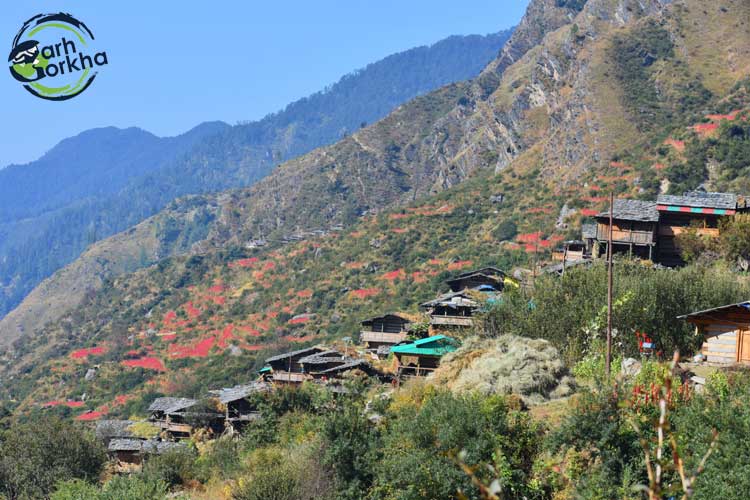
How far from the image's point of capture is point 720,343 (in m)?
30.5

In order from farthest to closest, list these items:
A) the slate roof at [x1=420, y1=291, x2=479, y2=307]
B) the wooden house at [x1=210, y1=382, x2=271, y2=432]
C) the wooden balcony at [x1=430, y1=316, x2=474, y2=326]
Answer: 1. the wooden house at [x1=210, y1=382, x2=271, y2=432]
2. the slate roof at [x1=420, y1=291, x2=479, y2=307]
3. the wooden balcony at [x1=430, y1=316, x2=474, y2=326]

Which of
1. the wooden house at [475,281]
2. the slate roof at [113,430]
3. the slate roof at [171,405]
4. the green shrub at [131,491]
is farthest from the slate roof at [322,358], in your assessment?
the green shrub at [131,491]

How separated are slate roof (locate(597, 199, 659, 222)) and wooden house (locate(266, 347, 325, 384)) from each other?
18745mm

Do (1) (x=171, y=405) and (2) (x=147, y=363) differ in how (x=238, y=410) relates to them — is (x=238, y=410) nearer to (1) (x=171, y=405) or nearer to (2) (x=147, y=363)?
(1) (x=171, y=405)

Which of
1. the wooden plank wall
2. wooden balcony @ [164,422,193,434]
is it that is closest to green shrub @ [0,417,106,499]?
wooden balcony @ [164,422,193,434]

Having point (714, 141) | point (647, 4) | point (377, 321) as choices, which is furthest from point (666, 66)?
point (377, 321)

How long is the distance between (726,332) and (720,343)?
434 mm

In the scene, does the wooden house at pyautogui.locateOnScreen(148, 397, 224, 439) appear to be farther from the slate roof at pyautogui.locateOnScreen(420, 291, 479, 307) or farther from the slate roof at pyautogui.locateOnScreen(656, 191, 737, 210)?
the slate roof at pyautogui.locateOnScreen(656, 191, 737, 210)

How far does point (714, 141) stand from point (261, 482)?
69049 mm

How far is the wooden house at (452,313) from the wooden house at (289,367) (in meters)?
8.01

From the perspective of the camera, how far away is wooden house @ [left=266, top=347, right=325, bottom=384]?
168ft

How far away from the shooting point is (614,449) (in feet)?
72.7

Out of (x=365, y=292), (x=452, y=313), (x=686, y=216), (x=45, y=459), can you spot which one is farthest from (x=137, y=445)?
(x=365, y=292)

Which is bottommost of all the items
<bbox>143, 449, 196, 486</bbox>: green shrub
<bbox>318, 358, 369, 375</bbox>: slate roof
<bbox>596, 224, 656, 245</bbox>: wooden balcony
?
<bbox>143, 449, 196, 486</bbox>: green shrub
